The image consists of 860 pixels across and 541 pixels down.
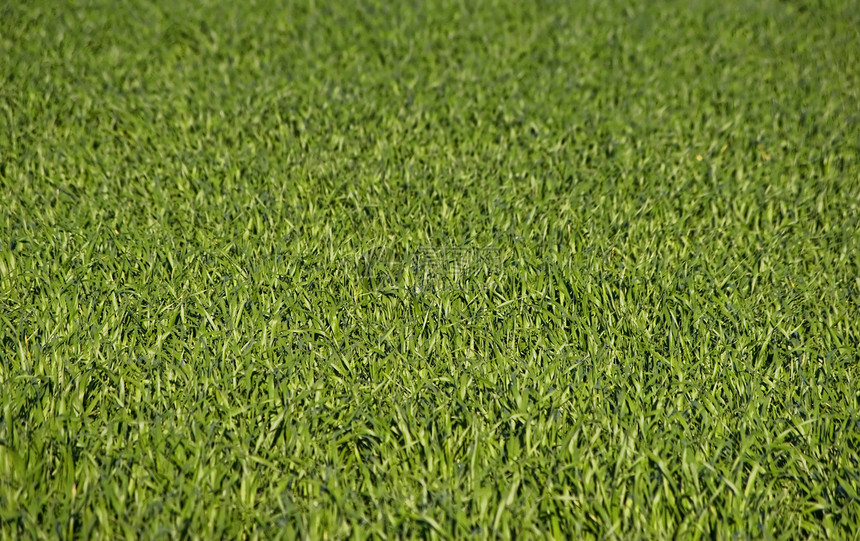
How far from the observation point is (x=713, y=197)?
452 centimetres

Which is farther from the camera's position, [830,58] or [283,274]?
[830,58]

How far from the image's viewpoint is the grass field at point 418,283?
2557 millimetres

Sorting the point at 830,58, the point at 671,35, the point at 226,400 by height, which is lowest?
the point at 830,58

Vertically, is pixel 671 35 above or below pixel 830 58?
above

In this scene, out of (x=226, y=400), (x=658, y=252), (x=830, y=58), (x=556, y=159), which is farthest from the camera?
(x=830, y=58)

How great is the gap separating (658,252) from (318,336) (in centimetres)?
188

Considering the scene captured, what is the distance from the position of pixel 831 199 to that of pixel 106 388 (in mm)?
4135

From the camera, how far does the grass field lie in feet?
8.39

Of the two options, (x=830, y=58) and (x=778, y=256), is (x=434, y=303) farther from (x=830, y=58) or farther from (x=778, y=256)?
(x=830, y=58)

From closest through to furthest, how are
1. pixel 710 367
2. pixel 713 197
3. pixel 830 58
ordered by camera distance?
1. pixel 710 367
2. pixel 713 197
3. pixel 830 58

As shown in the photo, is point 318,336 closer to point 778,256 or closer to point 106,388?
point 106,388

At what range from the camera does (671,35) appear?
6.82 metres

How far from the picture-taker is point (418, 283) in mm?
3654

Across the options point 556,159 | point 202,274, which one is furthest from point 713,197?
point 202,274
